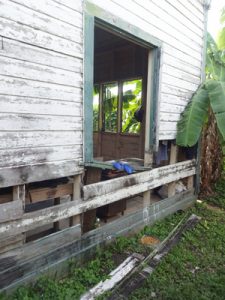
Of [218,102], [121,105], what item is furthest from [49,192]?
[121,105]

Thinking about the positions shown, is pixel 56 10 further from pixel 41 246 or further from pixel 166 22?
pixel 41 246

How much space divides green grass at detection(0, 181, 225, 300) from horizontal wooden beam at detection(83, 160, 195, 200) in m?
0.82

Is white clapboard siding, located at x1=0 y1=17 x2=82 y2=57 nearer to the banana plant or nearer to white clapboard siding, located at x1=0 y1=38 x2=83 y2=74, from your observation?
white clapboard siding, located at x1=0 y1=38 x2=83 y2=74

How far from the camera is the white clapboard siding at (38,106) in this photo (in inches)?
105

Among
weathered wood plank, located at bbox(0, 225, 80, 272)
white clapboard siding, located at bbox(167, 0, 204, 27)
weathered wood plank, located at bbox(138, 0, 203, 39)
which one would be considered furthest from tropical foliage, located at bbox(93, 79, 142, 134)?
weathered wood plank, located at bbox(0, 225, 80, 272)

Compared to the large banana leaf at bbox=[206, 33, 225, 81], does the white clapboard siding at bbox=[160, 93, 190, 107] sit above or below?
below

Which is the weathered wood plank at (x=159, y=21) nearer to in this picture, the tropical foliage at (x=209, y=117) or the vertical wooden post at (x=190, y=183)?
the tropical foliage at (x=209, y=117)

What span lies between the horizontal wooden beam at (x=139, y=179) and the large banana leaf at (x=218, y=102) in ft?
3.94

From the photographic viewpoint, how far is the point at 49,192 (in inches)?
130

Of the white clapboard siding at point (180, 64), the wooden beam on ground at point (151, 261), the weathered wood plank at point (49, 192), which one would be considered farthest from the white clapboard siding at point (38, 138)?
the white clapboard siding at point (180, 64)

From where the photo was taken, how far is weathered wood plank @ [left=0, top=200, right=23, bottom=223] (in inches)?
106

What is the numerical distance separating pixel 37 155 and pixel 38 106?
53 centimetres

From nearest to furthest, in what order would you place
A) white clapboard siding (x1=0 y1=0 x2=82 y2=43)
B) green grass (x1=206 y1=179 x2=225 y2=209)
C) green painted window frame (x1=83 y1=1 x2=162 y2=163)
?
white clapboard siding (x1=0 y1=0 x2=82 y2=43) < green painted window frame (x1=83 y1=1 x2=162 y2=163) < green grass (x1=206 y1=179 x2=225 y2=209)

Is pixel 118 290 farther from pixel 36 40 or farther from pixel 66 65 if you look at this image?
pixel 36 40
